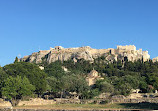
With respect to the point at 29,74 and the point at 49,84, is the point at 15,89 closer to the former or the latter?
the point at 29,74

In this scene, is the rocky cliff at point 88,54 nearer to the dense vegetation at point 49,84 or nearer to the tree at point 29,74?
the dense vegetation at point 49,84

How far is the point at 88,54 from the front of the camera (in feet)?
427

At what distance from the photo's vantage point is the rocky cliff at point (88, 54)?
420 feet

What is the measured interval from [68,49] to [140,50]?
150ft

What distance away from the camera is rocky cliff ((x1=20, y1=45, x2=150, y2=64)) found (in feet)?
420

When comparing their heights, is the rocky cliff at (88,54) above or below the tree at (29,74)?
above

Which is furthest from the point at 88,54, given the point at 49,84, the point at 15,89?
the point at 15,89

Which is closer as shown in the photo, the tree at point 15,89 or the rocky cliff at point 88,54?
the tree at point 15,89

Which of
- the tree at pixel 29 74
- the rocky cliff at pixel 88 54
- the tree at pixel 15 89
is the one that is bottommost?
the tree at pixel 15 89

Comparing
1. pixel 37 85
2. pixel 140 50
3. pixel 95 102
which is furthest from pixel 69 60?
pixel 95 102

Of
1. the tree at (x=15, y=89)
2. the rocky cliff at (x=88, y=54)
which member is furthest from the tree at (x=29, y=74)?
the rocky cliff at (x=88, y=54)

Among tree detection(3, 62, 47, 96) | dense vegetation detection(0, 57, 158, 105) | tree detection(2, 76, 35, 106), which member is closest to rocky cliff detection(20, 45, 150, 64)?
dense vegetation detection(0, 57, 158, 105)

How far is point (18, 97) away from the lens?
145 feet

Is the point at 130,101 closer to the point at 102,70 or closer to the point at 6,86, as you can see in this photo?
the point at 6,86
